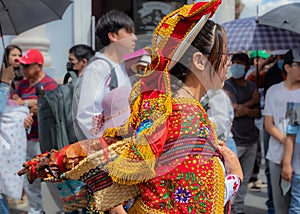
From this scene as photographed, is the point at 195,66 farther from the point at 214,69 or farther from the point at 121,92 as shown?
the point at 121,92

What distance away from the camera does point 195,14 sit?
1.89 metres

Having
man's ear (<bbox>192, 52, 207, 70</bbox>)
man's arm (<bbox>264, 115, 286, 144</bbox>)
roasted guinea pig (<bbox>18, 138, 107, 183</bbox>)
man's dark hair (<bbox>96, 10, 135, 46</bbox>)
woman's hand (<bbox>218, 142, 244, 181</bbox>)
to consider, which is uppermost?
man's ear (<bbox>192, 52, 207, 70</bbox>)

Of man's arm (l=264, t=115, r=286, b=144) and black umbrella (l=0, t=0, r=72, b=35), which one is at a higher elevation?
black umbrella (l=0, t=0, r=72, b=35)

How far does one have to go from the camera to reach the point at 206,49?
2.03 metres

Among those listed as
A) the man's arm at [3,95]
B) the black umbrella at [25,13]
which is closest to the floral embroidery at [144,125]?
the black umbrella at [25,13]

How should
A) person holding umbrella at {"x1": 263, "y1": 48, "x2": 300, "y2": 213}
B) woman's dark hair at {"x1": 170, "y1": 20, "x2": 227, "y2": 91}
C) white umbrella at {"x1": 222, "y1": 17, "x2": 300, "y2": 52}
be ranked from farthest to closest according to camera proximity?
1. white umbrella at {"x1": 222, "y1": 17, "x2": 300, "y2": 52}
2. person holding umbrella at {"x1": 263, "y1": 48, "x2": 300, "y2": 213}
3. woman's dark hair at {"x1": 170, "y1": 20, "x2": 227, "y2": 91}

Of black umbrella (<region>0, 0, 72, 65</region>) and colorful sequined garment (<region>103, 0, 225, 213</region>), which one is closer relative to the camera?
colorful sequined garment (<region>103, 0, 225, 213</region>)

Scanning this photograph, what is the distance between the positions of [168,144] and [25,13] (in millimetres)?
2723

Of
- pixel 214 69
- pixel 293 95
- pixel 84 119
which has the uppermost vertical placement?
pixel 214 69

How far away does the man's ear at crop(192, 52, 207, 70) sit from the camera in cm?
201

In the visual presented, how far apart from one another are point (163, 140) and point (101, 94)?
1.37 metres

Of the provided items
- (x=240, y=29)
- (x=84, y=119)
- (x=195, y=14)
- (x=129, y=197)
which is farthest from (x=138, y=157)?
(x=240, y=29)

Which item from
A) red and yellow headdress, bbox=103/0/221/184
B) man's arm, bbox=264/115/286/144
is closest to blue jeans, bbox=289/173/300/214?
man's arm, bbox=264/115/286/144

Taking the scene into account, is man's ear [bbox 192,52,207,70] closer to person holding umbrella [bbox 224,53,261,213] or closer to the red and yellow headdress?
the red and yellow headdress
